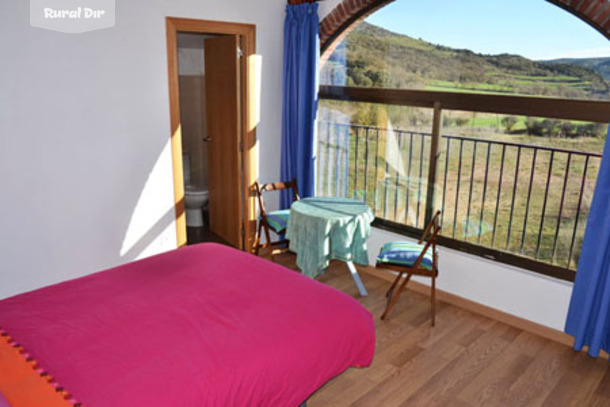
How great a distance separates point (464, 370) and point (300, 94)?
2.62 meters

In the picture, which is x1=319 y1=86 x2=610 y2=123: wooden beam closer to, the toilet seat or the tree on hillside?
the tree on hillside

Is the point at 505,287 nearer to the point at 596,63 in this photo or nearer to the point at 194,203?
the point at 596,63

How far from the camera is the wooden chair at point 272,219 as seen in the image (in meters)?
4.00

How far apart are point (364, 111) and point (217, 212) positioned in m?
1.83

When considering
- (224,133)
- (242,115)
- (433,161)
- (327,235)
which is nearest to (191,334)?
(327,235)

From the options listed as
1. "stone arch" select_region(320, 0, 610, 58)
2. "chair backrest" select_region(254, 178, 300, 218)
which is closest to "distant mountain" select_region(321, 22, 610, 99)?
"stone arch" select_region(320, 0, 610, 58)

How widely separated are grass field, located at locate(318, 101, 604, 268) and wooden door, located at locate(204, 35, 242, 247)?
91 centimetres

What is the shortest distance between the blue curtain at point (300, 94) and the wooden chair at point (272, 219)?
146mm

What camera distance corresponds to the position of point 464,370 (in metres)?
2.84

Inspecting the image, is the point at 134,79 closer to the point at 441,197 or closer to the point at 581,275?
the point at 441,197

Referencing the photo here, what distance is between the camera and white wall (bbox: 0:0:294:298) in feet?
10.1

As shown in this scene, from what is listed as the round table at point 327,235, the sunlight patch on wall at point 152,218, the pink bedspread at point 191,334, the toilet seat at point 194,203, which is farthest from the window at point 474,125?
the pink bedspread at point 191,334

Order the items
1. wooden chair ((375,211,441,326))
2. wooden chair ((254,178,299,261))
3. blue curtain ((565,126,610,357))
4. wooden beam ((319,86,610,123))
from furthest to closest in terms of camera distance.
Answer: wooden chair ((254,178,299,261)) < wooden chair ((375,211,441,326)) < wooden beam ((319,86,610,123)) < blue curtain ((565,126,610,357))

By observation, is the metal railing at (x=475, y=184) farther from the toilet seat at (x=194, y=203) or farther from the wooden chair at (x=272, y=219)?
the toilet seat at (x=194, y=203)
